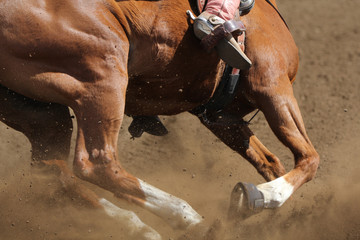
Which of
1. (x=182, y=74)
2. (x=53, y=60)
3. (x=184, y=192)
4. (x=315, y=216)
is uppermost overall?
(x=53, y=60)

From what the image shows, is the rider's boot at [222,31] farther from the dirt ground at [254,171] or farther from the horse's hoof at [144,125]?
the dirt ground at [254,171]

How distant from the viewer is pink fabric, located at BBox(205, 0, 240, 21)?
3896 millimetres

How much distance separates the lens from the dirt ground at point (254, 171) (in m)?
4.22

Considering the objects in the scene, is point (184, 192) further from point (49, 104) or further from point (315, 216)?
point (49, 104)

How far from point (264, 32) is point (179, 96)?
765mm

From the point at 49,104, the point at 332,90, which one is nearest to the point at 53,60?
the point at 49,104

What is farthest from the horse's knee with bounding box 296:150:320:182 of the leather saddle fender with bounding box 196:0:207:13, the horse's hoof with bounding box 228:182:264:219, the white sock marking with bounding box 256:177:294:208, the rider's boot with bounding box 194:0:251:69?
the leather saddle fender with bounding box 196:0:207:13

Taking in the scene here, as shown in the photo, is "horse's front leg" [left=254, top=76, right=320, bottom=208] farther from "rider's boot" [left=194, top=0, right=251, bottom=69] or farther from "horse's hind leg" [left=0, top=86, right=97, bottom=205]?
"horse's hind leg" [left=0, top=86, right=97, bottom=205]

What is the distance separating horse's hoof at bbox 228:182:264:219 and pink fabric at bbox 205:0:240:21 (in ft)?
A: 3.65

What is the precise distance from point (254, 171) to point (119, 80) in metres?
2.71

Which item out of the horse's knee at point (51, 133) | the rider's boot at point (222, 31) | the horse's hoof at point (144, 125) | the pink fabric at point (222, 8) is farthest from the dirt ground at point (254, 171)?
the pink fabric at point (222, 8)

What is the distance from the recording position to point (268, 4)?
14.9ft

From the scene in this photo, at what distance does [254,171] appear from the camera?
589cm

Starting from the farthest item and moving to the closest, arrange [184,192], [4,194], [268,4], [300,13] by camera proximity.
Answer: [300,13], [184,192], [4,194], [268,4]
